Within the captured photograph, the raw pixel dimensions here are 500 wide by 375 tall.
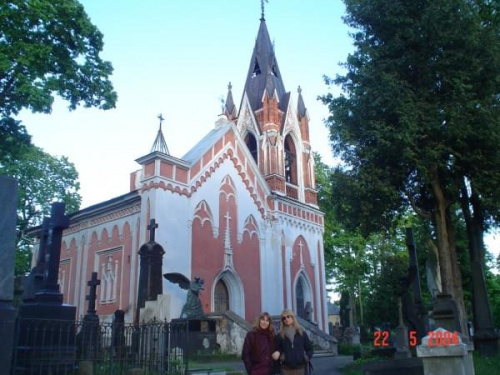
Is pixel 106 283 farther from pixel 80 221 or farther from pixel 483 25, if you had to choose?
pixel 483 25

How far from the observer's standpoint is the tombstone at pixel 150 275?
13969 mm

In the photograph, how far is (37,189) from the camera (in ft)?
100

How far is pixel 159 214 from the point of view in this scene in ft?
61.3

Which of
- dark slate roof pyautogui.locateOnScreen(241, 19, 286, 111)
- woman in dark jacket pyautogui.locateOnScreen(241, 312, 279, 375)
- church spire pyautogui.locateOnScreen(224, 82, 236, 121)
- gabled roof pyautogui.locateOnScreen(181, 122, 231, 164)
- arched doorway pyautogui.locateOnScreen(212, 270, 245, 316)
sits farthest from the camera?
church spire pyautogui.locateOnScreen(224, 82, 236, 121)

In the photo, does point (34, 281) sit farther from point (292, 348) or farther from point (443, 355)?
point (443, 355)

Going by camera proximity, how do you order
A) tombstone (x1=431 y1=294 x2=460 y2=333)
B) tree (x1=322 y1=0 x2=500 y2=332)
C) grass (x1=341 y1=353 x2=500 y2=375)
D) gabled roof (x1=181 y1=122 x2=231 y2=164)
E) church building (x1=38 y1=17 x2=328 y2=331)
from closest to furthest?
tombstone (x1=431 y1=294 x2=460 y2=333) < grass (x1=341 y1=353 x2=500 y2=375) < tree (x1=322 y1=0 x2=500 y2=332) < church building (x1=38 y1=17 x2=328 y2=331) < gabled roof (x1=181 y1=122 x2=231 y2=164)

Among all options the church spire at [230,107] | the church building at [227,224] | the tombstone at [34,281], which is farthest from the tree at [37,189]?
the tombstone at [34,281]

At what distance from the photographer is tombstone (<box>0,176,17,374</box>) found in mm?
5062

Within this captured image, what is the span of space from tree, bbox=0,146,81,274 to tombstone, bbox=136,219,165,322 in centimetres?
1777

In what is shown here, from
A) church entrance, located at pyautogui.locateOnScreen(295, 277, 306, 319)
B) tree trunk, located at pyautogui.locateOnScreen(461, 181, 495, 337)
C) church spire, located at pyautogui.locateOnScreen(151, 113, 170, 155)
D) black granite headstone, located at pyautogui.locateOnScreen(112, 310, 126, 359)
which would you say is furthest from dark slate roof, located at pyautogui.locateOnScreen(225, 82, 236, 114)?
black granite headstone, located at pyautogui.locateOnScreen(112, 310, 126, 359)

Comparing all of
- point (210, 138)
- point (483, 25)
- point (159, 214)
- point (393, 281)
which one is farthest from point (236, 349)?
point (393, 281)

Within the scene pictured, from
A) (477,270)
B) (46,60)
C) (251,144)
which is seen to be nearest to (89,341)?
(46,60)

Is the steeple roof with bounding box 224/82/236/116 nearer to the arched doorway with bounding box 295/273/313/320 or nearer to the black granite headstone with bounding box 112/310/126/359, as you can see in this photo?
the arched doorway with bounding box 295/273/313/320

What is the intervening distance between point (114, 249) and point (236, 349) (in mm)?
7927
